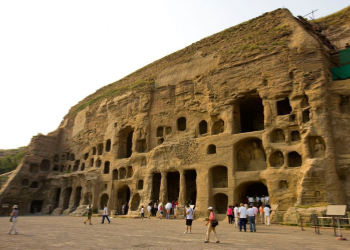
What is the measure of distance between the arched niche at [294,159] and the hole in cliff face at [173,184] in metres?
10.7

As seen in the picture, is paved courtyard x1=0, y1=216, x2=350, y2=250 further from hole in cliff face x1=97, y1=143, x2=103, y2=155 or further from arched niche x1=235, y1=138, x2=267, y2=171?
hole in cliff face x1=97, y1=143, x2=103, y2=155

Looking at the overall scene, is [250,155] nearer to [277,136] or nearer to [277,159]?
[277,159]

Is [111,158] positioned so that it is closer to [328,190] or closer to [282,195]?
[282,195]

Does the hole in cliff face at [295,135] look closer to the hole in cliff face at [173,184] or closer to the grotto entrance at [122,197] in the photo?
the hole in cliff face at [173,184]

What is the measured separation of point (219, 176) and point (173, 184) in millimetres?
5992

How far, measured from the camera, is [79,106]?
4084cm

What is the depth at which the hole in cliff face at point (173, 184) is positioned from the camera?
2577 cm

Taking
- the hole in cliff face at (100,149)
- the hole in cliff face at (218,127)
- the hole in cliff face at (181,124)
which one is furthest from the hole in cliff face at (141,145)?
the hole in cliff face at (218,127)

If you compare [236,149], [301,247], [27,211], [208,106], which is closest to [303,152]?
[236,149]

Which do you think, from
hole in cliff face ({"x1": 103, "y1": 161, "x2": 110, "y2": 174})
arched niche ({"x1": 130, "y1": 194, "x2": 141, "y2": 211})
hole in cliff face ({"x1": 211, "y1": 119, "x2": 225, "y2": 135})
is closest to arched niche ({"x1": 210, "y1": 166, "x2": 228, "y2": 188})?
hole in cliff face ({"x1": 211, "y1": 119, "x2": 225, "y2": 135})

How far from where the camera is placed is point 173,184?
26094 mm

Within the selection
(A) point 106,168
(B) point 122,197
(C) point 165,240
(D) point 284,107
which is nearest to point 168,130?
(B) point 122,197

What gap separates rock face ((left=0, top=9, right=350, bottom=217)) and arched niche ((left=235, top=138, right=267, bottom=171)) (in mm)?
75

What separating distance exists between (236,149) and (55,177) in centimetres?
2424
